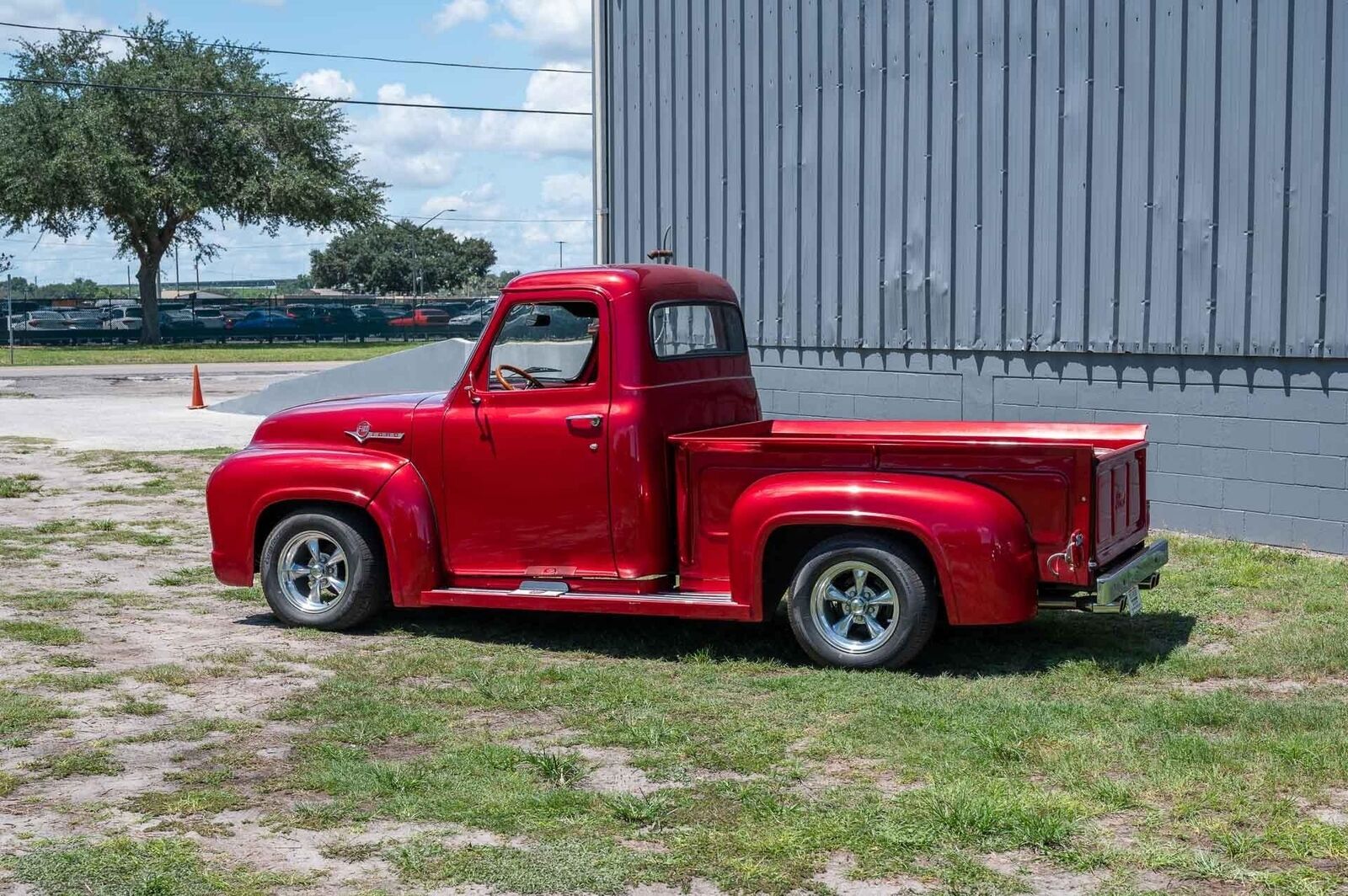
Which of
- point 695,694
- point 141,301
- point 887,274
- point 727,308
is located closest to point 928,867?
point 695,694

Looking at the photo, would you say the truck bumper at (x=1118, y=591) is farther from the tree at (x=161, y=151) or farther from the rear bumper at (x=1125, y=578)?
the tree at (x=161, y=151)

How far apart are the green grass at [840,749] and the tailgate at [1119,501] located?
57 cm

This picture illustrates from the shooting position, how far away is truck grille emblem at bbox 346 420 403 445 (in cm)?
827

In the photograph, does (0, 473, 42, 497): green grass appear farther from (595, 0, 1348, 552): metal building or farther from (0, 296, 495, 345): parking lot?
(0, 296, 495, 345): parking lot

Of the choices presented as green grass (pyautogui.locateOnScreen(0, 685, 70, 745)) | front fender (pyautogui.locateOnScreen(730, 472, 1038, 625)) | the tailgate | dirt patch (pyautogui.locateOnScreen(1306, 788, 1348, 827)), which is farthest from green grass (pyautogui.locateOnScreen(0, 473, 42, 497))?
dirt patch (pyautogui.locateOnScreen(1306, 788, 1348, 827))

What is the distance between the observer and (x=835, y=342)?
44.5 ft

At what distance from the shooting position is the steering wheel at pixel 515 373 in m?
7.96

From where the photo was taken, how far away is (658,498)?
25.0ft

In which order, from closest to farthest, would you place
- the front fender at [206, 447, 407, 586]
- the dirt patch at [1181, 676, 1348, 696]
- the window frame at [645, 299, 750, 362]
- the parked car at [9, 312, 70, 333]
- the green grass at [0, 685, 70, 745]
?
the green grass at [0, 685, 70, 745] < the dirt patch at [1181, 676, 1348, 696] < the window frame at [645, 299, 750, 362] < the front fender at [206, 447, 407, 586] < the parked car at [9, 312, 70, 333]

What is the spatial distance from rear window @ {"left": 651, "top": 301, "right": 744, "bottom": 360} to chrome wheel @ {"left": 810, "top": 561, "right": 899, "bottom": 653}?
152 centimetres

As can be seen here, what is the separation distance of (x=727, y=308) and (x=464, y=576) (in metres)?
2.21

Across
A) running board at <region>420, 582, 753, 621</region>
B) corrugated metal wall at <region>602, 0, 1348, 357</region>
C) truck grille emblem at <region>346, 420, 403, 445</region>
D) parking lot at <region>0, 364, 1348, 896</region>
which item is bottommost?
parking lot at <region>0, 364, 1348, 896</region>

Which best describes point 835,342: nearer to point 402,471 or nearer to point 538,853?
point 402,471

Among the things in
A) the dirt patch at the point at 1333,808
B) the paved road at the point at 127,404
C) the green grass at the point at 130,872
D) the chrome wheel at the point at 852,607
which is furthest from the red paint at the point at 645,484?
the paved road at the point at 127,404
